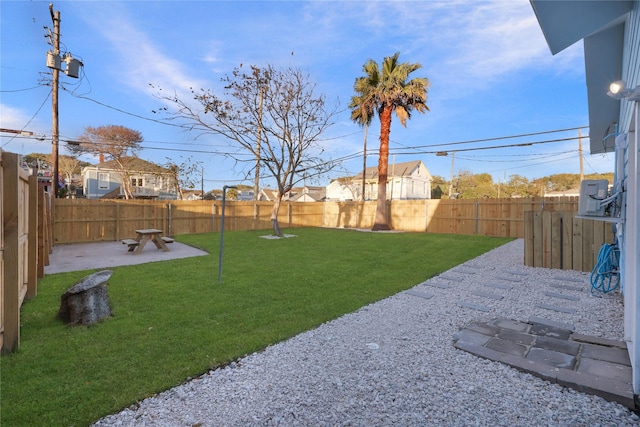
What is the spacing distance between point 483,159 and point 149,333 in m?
30.9

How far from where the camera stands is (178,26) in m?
9.43

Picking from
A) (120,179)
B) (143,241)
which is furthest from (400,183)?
(143,241)

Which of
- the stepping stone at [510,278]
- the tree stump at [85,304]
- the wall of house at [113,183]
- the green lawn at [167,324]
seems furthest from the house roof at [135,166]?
the stepping stone at [510,278]

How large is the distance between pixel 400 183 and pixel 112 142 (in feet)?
90.2

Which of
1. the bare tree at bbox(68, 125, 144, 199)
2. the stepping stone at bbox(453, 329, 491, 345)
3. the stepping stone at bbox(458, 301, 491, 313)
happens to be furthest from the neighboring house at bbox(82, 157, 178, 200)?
the stepping stone at bbox(453, 329, 491, 345)

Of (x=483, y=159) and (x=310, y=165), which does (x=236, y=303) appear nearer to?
(x=310, y=165)

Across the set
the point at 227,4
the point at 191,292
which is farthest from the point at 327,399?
the point at 227,4

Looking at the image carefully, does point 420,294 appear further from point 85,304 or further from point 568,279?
point 85,304

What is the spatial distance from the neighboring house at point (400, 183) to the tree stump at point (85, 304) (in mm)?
30615

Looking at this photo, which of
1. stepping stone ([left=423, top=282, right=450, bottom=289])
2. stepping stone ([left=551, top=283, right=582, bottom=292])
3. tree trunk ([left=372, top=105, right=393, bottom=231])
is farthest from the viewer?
tree trunk ([left=372, top=105, right=393, bottom=231])

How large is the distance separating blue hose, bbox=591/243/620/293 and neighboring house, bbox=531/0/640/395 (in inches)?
27.4

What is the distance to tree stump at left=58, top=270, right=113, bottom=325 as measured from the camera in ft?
11.6

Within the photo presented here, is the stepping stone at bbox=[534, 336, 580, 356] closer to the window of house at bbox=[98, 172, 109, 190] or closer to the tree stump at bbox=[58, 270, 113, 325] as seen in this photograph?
the tree stump at bbox=[58, 270, 113, 325]

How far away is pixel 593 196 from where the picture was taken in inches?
153
